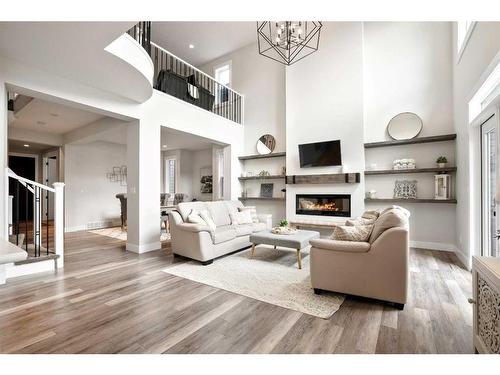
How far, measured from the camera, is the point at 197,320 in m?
2.10

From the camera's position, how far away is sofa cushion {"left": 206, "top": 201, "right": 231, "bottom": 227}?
4.76 metres

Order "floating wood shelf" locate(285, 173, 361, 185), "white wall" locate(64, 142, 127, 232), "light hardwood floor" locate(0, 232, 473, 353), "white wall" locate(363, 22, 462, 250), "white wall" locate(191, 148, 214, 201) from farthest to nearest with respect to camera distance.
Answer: "white wall" locate(191, 148, 214, 201) → "white wall" locate(64, 142, 127, 232) → "floating wood shelf" locate(285, 173, 361, 185) → "white wall" locate(363, 22, 462, 250) → "light hardwood floor" locate(0, 232, 473, 353)

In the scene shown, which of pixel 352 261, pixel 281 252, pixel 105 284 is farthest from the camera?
pixel 281 252

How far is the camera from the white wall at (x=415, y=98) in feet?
15.4

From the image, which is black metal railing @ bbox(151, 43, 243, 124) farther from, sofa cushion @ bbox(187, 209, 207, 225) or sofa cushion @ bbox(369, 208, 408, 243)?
sofa cushion @ bbox(369, 208, 408, 243)

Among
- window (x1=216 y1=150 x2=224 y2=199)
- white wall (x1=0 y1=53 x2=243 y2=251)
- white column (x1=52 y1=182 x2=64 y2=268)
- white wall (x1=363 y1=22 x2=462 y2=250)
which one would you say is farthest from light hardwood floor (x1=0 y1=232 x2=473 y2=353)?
window (x1=216 y1=150 x2=224 y2=199)

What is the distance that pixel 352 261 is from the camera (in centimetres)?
244

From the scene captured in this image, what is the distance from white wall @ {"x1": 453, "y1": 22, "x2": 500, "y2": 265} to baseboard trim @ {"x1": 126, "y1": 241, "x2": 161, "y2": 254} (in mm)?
5083

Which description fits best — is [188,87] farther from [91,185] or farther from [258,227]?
[91,185]

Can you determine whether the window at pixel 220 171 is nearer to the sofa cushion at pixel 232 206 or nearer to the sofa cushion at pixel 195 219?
the sofa cushion at pixel 232 206

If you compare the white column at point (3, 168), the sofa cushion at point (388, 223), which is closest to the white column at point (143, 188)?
the white column at point (3, 168)
